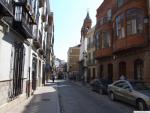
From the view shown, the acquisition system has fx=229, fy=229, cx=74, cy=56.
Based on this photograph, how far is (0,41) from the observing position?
30.1 ft

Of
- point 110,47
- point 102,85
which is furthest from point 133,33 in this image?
point 110,47

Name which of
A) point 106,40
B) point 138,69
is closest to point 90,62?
point 106,40

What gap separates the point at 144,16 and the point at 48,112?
13121 millimetres

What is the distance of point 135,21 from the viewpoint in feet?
68.0

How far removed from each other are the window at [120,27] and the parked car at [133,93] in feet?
26.8

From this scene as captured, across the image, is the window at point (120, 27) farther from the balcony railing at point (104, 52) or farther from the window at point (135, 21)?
the balcony railing at point (104, 52)

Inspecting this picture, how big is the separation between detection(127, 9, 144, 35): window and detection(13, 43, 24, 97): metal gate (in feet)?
36.5

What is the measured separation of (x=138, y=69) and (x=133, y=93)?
8776 millimetres

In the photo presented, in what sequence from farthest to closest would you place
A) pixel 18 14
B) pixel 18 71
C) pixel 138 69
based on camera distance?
pixel 138 69
pixel 18 71
pixel 18 14

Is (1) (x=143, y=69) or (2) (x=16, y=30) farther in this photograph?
(1) (x=143, y=69)

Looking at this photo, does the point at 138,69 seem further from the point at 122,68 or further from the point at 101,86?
the point at 101,86

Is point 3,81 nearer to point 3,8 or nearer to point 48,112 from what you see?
point 48,112

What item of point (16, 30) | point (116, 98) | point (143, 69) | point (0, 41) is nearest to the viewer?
point (0, 41)

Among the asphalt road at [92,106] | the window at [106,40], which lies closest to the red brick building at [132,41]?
the window at [106,40]
